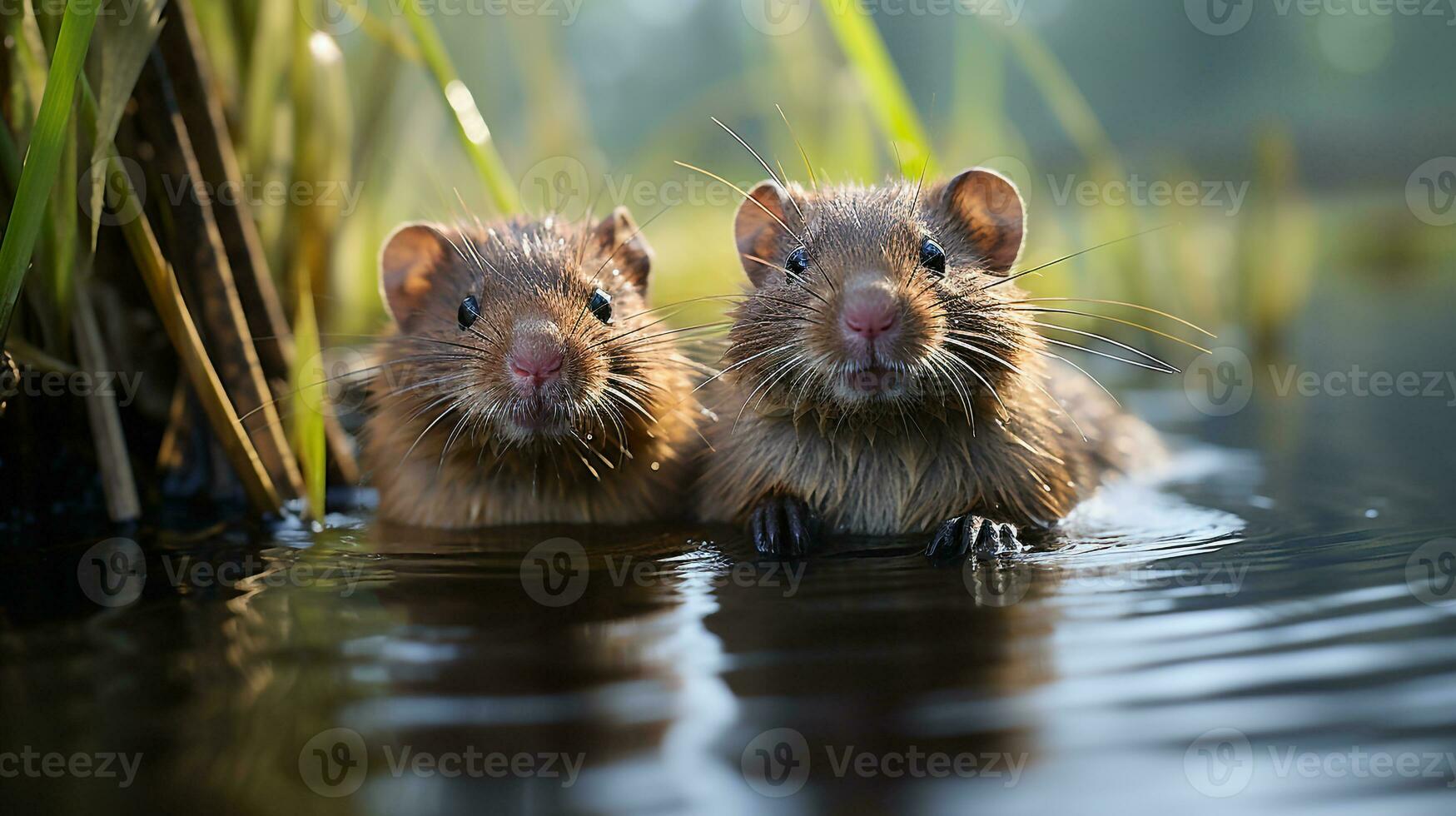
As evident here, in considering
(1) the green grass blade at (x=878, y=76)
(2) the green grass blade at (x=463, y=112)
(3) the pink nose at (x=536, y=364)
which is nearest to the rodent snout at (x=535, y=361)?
(3) the pink nose at (x=536, y=364)

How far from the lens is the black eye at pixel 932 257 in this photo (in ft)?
11.4

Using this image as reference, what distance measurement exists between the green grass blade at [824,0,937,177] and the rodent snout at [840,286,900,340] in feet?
4.08

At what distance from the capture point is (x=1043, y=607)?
8.59 ft

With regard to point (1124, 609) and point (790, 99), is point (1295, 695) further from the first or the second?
point (790, 99)

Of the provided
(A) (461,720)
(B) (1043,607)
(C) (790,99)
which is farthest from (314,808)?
(C) (790,99)

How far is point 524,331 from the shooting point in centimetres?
344

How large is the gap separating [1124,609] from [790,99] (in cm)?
581
